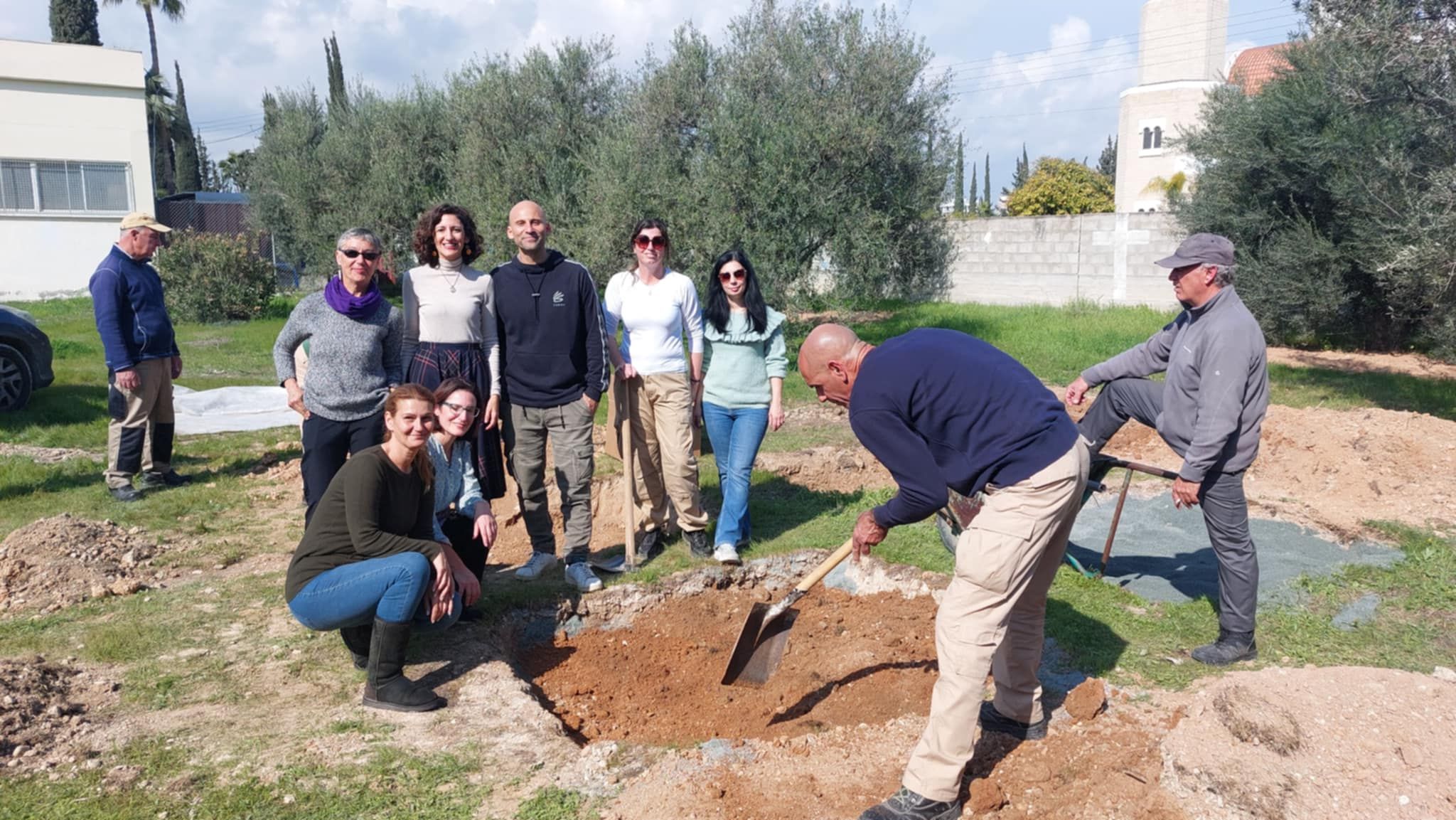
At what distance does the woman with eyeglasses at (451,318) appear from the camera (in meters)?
4.78

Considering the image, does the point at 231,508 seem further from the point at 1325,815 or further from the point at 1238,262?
the point at 1238,262

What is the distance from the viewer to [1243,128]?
14.5 meters

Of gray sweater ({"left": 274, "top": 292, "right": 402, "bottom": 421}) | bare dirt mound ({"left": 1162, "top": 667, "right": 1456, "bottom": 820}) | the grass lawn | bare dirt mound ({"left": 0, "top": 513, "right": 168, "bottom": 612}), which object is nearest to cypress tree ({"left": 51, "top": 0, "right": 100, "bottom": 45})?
the grass lawn

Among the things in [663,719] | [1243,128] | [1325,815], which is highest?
[1243,128]

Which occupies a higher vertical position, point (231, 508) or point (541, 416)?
point (541, 416)

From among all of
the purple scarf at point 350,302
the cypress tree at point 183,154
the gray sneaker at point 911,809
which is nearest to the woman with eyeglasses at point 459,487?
the purple scarf at point 350,302

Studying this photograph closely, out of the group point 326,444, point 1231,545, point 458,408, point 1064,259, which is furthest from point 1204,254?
point 1064,259

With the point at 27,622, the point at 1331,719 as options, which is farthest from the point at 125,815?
the point at 1331,719

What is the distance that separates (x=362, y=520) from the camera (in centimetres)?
376

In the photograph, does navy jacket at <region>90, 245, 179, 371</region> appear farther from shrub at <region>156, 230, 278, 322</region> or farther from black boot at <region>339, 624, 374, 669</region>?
shrub at <region>156, 230, 278, 322</region>

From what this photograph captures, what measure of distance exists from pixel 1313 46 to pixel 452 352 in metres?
12.5

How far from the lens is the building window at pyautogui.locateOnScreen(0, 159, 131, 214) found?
23109mm

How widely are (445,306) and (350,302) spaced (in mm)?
452

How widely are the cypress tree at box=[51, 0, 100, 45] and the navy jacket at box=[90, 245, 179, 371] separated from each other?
112 feet
